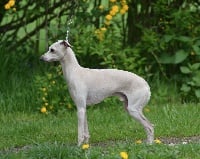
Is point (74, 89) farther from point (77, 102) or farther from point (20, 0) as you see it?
point (20, 0)

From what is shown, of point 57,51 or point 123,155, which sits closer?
point 123,155

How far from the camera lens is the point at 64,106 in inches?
369

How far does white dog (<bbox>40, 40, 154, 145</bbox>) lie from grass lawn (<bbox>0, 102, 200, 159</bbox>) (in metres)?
0.38

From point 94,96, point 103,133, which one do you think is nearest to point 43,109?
point 103,133

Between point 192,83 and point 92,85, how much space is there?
3.02 m

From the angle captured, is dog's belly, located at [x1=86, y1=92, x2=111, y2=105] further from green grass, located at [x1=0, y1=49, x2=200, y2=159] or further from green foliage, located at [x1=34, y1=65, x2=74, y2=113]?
green foliage, located at [x1=34, y1=65, x2=74, y2=113]

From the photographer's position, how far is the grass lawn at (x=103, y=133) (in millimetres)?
6750

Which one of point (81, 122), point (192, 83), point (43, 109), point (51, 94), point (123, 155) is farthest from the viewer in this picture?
point (192, 83)

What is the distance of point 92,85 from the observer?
23.7 ft

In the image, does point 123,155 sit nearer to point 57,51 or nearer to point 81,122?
point 81,122

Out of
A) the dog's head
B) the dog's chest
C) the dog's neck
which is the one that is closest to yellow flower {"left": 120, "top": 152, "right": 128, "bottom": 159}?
the dog's chest

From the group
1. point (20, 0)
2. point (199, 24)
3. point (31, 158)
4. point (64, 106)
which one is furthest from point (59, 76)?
point (31, 158)

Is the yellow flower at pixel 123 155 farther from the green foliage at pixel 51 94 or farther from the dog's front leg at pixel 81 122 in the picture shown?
the green foliage at pixel 51 94

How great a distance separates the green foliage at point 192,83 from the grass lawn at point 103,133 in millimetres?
479
